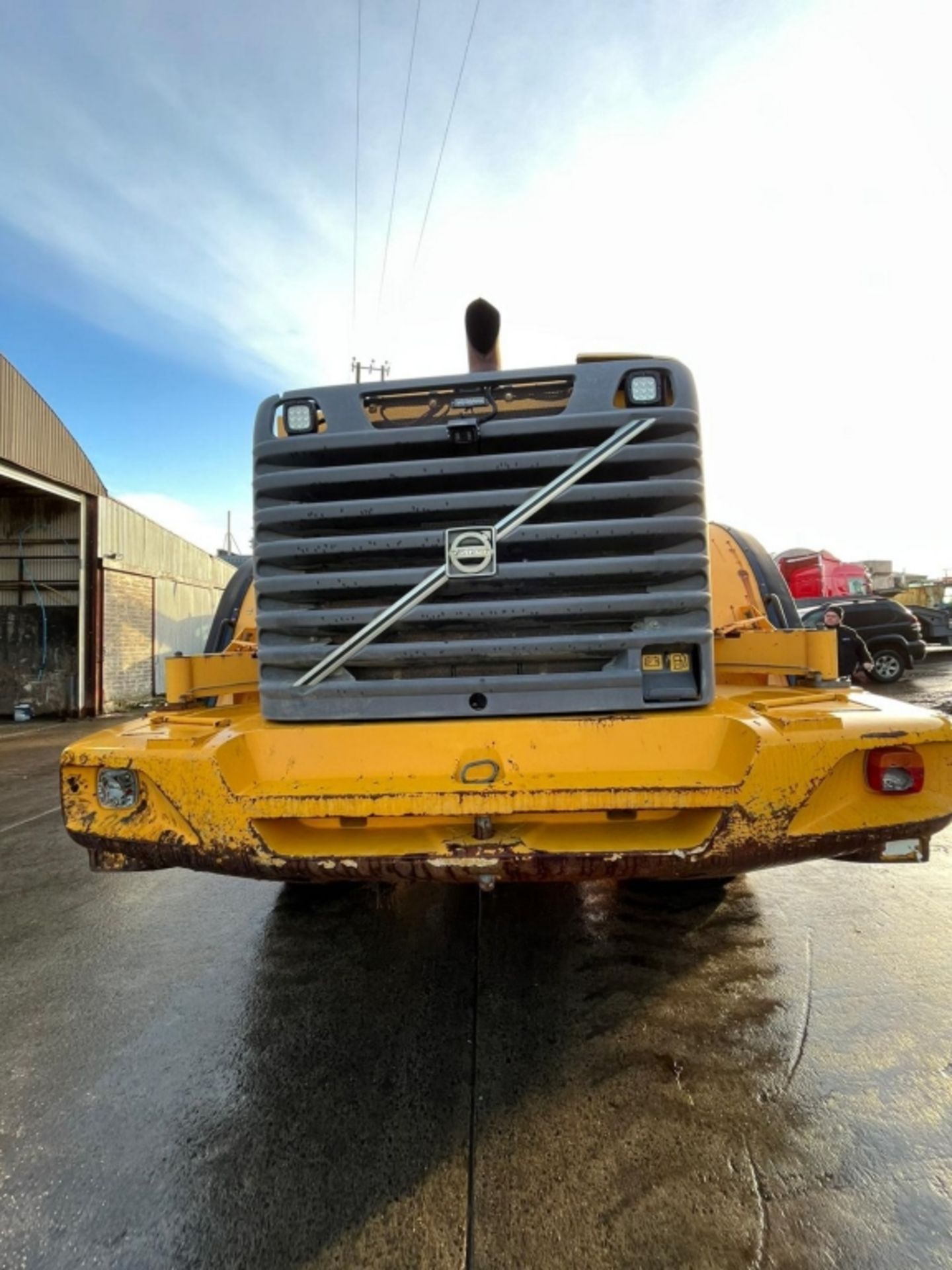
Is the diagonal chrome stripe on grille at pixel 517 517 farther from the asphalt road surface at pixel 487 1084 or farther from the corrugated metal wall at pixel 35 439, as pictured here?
the corrugated metal wall at pixel 35 439

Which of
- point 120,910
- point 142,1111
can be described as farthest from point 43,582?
point 142,1111

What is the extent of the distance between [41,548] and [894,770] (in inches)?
599

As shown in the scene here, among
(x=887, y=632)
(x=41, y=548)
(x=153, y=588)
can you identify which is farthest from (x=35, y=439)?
(x=887, y=632)

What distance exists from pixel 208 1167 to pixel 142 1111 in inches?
14.6

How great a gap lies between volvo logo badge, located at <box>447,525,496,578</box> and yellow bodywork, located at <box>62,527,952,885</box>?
1.61 ft

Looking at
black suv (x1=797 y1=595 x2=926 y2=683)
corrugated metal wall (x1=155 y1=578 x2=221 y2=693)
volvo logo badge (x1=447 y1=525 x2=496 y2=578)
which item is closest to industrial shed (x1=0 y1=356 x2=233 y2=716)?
corrugated metal wall (x1=155 y1=578 x2=221 y2=693)

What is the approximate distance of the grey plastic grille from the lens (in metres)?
2.28

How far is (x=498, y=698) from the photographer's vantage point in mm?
2312

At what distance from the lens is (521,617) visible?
2314mm

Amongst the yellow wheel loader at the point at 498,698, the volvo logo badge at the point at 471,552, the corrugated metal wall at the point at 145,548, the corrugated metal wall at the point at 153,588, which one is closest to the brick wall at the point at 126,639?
the corrugated metal wall at the point at 153,588

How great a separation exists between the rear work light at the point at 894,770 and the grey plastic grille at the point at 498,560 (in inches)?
20.5

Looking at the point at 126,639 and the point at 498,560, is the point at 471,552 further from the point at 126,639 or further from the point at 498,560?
the point at 126,639

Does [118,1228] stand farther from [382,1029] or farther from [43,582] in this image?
[43,582]

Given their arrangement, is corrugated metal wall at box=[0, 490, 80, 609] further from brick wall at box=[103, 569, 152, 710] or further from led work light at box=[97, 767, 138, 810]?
led work light at box=[97, 767, 138, 810]
